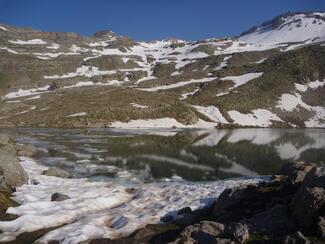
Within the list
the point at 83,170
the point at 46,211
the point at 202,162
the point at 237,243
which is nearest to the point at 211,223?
the point at 237,243

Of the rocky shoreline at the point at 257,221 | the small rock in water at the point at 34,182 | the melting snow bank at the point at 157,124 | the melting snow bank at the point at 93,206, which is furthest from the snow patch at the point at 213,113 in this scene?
the rocky shoreline at the point at 257,221

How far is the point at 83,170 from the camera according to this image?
134 feet

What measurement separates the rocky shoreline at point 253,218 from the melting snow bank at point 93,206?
839 millimetres

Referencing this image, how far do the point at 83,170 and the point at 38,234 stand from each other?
20397mm

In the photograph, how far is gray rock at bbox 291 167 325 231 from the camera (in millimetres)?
17641

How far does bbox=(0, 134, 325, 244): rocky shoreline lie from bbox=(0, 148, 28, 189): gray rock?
2520mm

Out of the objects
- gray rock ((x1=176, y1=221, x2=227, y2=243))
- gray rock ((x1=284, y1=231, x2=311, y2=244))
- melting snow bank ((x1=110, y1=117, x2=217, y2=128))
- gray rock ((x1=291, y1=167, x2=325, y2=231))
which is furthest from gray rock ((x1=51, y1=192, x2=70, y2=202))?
melting snow bank ((x1=110, y1=117, x2=217, y2=128))

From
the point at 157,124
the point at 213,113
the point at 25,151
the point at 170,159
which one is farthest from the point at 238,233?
the point at 213,113

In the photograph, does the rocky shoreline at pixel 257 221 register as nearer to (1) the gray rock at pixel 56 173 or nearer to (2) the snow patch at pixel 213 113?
(1) the gray rock at pixel 56 173

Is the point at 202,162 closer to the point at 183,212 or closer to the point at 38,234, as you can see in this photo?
the point at 183,212

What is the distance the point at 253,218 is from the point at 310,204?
302 centimetres

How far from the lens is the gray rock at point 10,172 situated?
2964 cm

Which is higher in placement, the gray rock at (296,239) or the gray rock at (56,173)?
the gray rock at (296,239)

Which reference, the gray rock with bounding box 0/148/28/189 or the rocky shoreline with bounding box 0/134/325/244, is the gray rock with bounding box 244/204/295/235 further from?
the gray rock with bounding box 0/148/28/189
